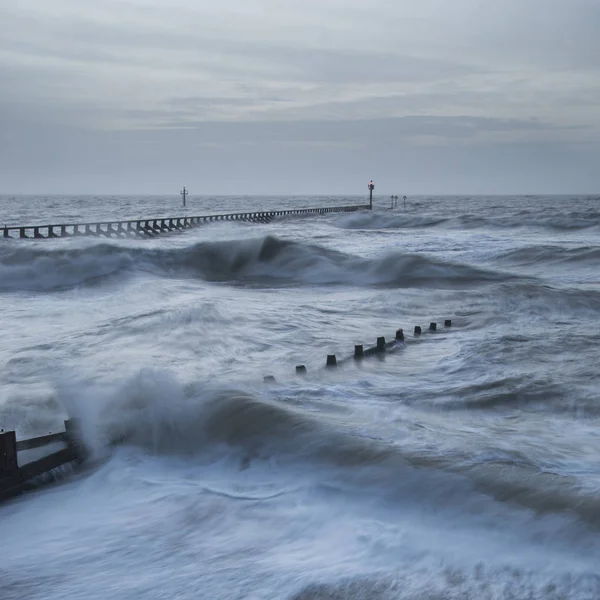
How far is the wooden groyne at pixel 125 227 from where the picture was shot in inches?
1283

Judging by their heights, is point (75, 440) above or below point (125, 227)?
below

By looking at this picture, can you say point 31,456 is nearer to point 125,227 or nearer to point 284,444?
point 284,444

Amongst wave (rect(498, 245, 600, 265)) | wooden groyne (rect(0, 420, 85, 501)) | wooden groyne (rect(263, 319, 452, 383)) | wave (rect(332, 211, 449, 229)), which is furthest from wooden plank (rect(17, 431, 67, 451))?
wave (rect(332, 211, 449, 229))

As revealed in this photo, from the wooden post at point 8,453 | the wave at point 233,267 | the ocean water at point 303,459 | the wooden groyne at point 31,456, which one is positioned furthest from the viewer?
the wave at point 233,267

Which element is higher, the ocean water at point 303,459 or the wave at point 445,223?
the wave at point 445,223

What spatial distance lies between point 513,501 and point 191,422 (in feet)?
11.4

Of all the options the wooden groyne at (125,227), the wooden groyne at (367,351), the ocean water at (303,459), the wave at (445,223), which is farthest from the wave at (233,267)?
the wave at (445,223)

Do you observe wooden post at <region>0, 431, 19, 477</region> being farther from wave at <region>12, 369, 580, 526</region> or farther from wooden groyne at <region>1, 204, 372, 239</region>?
wooden groyne at <region>1, 204, 372, 239</region>

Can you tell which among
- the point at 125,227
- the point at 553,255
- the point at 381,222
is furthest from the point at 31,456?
the point at 381,222

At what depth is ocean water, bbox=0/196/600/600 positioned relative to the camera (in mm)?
4785

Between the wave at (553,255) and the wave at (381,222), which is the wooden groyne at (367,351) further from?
the wave at (381,222)

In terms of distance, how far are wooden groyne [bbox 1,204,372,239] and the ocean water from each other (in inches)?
723

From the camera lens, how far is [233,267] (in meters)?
28.3

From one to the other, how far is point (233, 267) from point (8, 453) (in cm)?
2292
